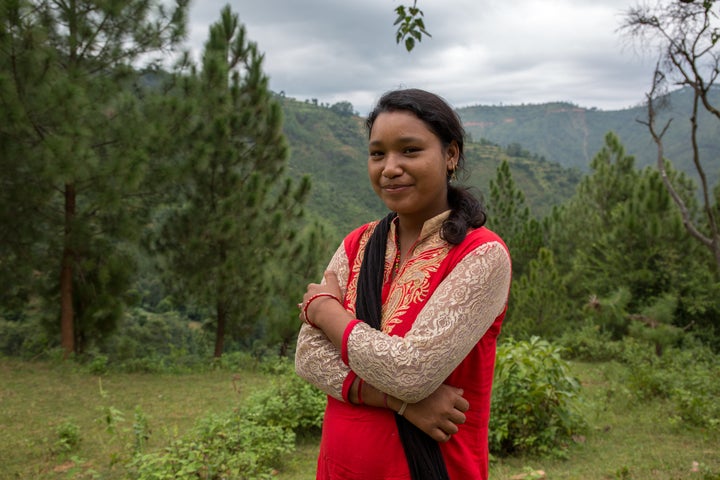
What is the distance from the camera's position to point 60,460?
369 cm

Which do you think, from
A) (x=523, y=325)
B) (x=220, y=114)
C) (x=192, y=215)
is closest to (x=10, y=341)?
(x=192, y=215)

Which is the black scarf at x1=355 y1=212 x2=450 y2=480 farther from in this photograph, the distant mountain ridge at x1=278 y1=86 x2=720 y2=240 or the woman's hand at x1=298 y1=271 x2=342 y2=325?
the distant mountain ridge at x1=278 y1=86 x2=720 y2=240

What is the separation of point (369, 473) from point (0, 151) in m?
7.11

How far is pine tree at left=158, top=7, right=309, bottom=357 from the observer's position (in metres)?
8.56

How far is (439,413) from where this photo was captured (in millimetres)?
1104

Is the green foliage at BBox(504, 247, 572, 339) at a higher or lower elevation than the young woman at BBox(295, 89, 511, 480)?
lower

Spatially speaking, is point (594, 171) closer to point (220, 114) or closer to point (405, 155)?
point (220, 114)

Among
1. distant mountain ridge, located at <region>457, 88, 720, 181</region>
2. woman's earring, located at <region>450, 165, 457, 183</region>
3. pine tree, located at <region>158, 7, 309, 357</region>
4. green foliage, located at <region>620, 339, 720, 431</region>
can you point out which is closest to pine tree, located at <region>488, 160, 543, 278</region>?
green foliage, located at <region>620, 339, 720, 431</region>

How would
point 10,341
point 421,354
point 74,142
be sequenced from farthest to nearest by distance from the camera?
point 10,341 < point 74,142 < point 421,354

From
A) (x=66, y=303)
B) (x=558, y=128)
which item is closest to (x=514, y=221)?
(x=66, y=303)

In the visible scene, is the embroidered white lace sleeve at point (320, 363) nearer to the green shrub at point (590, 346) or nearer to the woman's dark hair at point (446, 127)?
the woman's dark hair at point (446, 127)

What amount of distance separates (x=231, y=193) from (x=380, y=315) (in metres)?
7.88

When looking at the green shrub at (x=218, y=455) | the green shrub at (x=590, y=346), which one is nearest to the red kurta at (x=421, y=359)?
the green shrub at (x=218, y=455)

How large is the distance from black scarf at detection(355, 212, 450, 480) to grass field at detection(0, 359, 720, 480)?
1.70 metres
